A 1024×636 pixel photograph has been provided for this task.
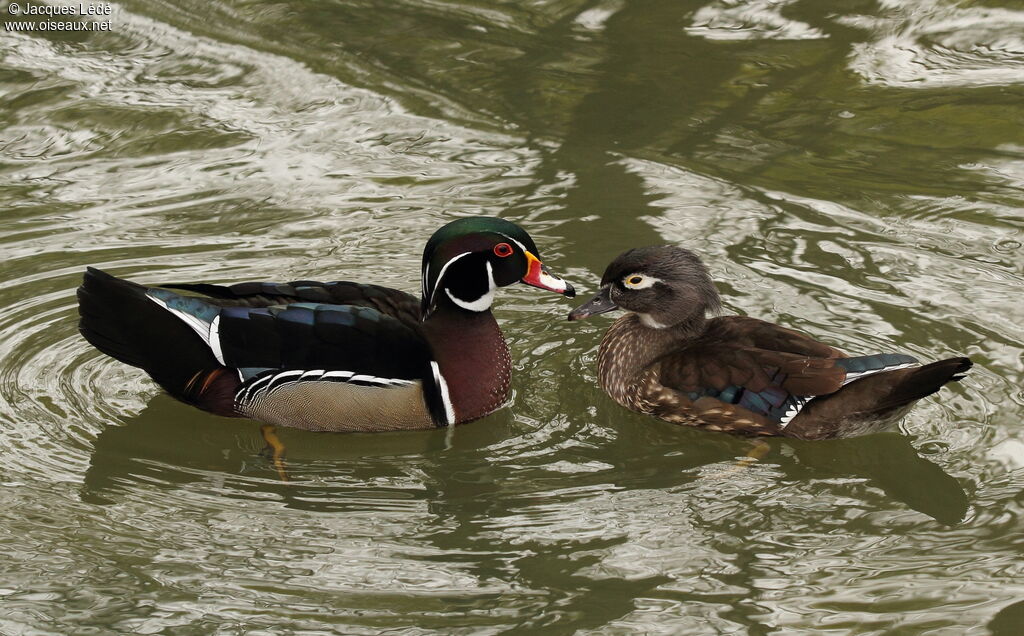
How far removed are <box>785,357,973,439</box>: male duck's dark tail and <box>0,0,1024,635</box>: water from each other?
136mm

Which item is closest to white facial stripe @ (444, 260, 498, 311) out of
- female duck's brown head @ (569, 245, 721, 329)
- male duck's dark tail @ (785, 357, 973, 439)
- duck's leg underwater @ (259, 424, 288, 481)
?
female duck's brown head @ (569, 245, 721, 329)

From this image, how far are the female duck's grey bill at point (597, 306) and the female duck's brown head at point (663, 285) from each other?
4 cm

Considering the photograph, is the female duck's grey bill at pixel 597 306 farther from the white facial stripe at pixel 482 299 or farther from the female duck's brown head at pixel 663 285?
the white facial stripe at pixel 482 299

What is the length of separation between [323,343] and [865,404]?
7.74 ft

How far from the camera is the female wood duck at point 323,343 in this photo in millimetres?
6234

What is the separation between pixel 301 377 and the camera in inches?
247

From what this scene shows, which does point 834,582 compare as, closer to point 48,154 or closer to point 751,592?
point 751,592

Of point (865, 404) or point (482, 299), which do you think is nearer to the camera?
point (865, 404)

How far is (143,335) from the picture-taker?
6.27m

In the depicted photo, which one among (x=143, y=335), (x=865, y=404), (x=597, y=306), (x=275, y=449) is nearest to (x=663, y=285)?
(x=597, y=306)

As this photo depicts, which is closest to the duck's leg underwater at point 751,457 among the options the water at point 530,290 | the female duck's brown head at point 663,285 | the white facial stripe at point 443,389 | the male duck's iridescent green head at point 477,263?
the water at point 530,290
